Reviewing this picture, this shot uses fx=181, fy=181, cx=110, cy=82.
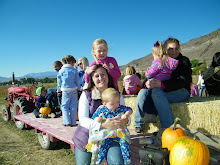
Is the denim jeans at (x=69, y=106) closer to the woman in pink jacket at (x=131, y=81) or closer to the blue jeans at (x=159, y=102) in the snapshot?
the blue jeans at (x=159, y=102)

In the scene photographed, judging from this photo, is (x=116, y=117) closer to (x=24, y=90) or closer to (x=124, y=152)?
(x=124, y=152)

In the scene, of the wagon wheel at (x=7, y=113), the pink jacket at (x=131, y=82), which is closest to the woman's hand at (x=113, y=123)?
the pink jacket at (x=131, y=82)

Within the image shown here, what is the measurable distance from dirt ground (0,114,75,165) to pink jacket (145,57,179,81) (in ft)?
8.35

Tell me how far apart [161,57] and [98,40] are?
120cm

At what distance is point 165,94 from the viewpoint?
136 inches

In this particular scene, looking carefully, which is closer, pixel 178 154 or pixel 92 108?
pixel 178 154

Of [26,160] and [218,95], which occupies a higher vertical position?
[218,95]

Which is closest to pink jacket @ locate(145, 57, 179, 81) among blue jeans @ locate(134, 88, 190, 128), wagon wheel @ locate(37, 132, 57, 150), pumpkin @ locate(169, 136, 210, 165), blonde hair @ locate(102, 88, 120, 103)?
blue jeans @ locate(134, 88, 190, 128)

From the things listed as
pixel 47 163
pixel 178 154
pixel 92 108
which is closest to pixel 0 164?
pixel 47 163

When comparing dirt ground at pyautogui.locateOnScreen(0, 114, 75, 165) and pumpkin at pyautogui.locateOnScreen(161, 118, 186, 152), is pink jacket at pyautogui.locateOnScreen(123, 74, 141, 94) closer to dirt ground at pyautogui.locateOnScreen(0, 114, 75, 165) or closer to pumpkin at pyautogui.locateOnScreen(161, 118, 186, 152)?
dirt ground at pyautogui.locateOnScreen(0, 114, 75, 165)

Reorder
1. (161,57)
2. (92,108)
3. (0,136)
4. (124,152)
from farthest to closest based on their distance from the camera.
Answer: (0,136)
(161,57)
(92,108)
(124,152)

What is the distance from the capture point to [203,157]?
190 cm

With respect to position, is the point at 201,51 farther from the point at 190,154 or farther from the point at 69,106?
the point at 190,154

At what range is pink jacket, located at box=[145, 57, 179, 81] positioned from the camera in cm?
328
